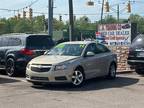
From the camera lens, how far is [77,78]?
1464 cm

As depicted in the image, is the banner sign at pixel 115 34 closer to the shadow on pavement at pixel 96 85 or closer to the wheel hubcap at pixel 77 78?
the shadow on pavement at pixel 96 85

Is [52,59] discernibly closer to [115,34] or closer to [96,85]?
[96,85]

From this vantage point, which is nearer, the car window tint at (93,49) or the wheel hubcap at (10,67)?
the car window tint at (93,49)

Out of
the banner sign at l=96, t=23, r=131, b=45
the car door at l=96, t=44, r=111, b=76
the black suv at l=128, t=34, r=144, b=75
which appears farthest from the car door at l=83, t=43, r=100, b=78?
the banner sign at l=96, t=23, r=131, b=45

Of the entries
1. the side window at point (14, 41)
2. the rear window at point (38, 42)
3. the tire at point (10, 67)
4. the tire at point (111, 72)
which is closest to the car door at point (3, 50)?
the side window at point (14, 41)

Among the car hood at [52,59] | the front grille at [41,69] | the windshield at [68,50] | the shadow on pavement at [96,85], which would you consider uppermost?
the windshield at [68,50]

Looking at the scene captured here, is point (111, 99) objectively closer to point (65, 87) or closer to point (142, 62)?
point (65, 87)

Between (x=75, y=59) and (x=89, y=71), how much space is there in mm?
984

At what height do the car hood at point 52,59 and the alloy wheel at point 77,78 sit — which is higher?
the car hood at point 52,59

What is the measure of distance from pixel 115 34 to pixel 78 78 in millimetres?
8889

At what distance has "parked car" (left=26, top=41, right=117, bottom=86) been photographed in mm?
14164

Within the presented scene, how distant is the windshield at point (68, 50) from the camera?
15258 millimetres

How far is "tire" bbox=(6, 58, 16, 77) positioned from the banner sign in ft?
21.2

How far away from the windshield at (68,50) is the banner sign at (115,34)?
6.98m
